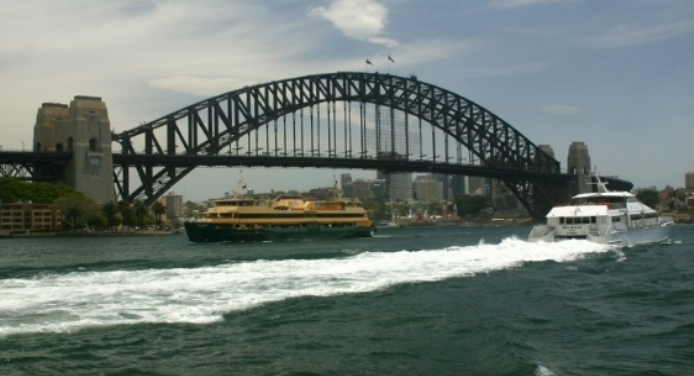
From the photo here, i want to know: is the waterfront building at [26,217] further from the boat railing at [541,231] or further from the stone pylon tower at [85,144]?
the boat railing at [541,231]

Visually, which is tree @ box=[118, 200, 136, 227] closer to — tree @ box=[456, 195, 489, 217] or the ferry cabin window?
the ferry cabin window

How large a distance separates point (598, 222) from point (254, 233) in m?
35.4

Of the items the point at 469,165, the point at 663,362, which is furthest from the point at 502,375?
the point at 469,165

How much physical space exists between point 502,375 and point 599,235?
27328mm

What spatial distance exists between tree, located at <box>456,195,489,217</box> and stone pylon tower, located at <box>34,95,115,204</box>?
101 meters

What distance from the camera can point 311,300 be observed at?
774 inches

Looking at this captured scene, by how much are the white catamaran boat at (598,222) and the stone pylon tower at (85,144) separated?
57241 mm

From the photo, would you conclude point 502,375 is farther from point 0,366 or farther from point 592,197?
point 592,197

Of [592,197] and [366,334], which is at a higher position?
[592,197]

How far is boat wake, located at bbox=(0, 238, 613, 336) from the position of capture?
55.1ft

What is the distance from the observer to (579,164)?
13938 centimetres

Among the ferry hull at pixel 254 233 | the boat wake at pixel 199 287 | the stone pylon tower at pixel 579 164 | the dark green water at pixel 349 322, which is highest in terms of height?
the stone pylon tower at pixel 579 164

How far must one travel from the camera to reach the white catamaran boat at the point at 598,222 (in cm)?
3825

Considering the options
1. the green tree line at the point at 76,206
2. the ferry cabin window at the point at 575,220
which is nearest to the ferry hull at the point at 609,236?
the ferry cabin window at the point at 575,220
